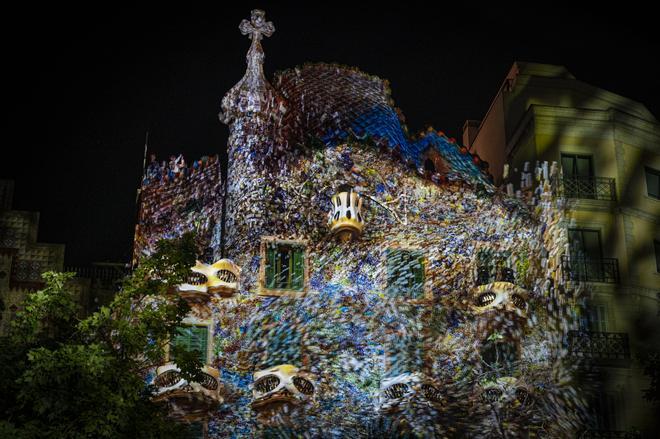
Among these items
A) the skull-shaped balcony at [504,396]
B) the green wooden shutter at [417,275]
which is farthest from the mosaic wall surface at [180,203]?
the skull-shaped balcony at [504,396]

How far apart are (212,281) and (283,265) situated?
6.55 ft

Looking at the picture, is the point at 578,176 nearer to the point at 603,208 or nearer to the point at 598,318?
the point at 603,208

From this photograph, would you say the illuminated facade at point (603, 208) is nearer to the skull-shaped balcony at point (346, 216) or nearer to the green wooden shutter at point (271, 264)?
the skull-shaped balcony at point (346, 216)

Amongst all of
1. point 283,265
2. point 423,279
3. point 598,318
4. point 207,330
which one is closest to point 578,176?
point 598,318

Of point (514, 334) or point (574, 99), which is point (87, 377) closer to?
point (514, 334)

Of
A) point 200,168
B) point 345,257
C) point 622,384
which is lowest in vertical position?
point 622,384

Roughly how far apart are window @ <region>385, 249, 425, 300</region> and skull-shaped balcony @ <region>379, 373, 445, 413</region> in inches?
81.0

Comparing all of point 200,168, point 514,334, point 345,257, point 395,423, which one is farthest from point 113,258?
point 514,334

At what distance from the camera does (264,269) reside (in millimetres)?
22594

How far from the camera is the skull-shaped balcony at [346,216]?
2252 centimetres

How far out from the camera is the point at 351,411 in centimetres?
2173

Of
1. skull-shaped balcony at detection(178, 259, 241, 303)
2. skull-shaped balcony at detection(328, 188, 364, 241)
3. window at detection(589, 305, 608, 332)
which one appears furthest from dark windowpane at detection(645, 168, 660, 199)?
skull-shaped balcony at detection(178, 259, 241, 303)

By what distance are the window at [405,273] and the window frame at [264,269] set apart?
5.97 feet

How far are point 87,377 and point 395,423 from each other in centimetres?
840
